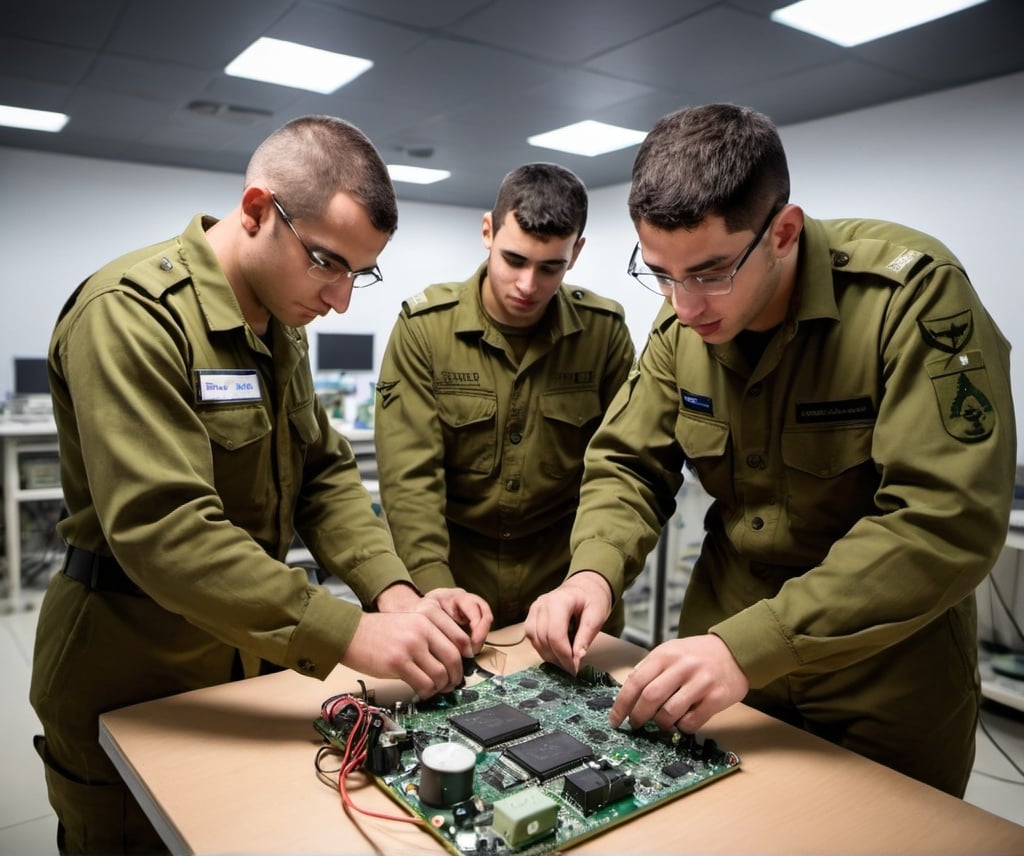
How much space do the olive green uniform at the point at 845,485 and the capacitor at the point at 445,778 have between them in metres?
0.42

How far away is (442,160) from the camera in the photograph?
19.4 ft

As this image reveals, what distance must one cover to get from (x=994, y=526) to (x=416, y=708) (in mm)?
851

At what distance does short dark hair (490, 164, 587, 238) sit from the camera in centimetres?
186

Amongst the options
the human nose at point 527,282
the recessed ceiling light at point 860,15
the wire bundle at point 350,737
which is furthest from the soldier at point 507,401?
the recessed ceiling light at point 860,15

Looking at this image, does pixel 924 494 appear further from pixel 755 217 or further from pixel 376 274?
pixel 376 274

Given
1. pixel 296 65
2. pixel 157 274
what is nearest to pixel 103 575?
pixel 157 274

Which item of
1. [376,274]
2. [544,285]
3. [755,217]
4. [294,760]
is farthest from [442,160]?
[294,760]

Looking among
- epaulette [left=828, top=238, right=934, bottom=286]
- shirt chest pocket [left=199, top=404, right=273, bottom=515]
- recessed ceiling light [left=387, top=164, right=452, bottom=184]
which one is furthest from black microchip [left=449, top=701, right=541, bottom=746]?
recessed ceiling light [left=387, top=164, right=452, bottom=184]

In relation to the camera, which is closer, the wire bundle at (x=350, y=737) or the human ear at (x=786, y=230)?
the wire bundle at (x=350, y=737)

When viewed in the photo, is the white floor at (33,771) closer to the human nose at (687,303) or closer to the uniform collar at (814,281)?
the uniform collar at (814,281)

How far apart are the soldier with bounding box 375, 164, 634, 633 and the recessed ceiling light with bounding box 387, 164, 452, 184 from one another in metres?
4.49

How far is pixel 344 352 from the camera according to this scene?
254 inches

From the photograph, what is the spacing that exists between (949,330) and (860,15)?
2.72m

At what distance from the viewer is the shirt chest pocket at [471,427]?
196cm
